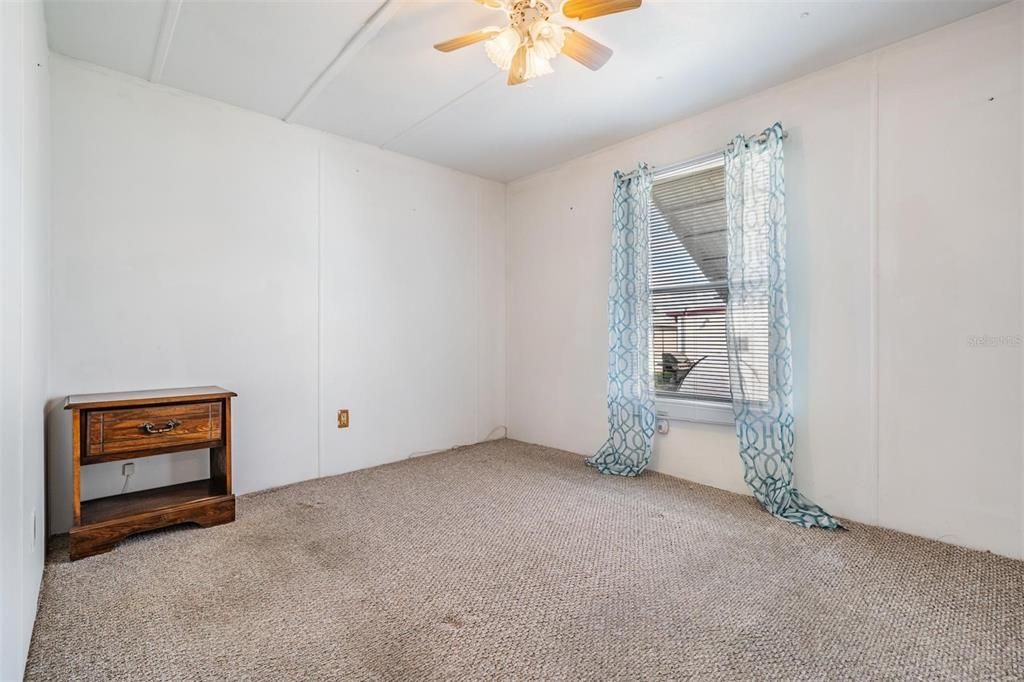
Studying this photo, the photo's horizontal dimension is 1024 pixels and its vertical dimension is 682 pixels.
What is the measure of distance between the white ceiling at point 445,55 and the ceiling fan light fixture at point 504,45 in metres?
0.17

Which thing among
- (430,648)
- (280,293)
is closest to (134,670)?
(430,648)

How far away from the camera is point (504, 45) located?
1.99 m

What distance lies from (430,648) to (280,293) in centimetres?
235

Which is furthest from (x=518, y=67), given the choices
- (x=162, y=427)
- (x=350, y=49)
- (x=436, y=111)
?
(x=162, y=427)

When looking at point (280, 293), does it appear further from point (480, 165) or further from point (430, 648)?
point (430, 648)

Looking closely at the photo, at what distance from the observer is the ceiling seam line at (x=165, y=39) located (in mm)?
2012

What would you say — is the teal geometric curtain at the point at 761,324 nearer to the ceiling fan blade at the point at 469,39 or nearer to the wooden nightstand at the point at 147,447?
the ceiling fan blade at the point at 469,39

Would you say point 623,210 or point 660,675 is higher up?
point 623,210

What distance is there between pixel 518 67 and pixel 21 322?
197cm

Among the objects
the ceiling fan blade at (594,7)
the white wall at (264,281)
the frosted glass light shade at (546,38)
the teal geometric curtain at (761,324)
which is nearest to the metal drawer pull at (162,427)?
the white wall at (264,281)

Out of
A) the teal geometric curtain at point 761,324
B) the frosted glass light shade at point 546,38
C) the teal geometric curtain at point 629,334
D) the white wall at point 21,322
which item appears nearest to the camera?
the white wall at point 21,322

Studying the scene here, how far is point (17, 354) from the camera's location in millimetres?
1305

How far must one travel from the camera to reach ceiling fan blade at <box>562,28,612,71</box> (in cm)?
199

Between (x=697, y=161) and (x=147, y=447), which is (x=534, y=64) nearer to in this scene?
(x=697, y=161)
